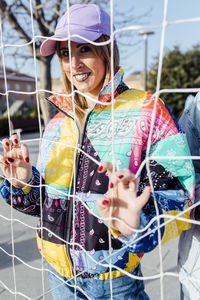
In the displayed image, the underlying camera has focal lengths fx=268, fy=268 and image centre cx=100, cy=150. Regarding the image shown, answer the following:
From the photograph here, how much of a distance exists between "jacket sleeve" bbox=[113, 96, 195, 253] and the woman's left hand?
3 cm

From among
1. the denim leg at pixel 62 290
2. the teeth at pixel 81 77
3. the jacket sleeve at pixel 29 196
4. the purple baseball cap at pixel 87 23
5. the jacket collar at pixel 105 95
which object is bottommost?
the denim leg at pixel 62 290

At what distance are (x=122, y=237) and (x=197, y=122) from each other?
1.10ft

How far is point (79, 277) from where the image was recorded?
0.71 meters

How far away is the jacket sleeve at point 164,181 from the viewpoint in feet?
1.72

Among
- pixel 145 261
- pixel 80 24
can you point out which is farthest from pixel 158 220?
pixel 145 261

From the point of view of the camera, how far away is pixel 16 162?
2.25 feet

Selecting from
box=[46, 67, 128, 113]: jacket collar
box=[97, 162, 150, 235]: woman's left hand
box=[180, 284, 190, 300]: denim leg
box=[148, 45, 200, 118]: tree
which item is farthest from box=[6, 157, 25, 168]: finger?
box=[148, 45, 200, 118]: tree

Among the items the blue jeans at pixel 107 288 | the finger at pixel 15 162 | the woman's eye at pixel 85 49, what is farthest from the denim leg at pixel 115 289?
the woman's eye at pixel 85 49

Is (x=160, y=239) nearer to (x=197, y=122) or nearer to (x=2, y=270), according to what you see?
(x=197, y=122)

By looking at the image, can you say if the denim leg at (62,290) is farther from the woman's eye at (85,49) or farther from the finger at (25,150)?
the woman's eye at (85,49)

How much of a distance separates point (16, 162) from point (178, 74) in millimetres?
8071

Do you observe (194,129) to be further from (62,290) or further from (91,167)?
(62,290)

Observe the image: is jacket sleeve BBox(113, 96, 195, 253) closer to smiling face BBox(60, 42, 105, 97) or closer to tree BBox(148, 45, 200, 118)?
smiling face BBox(60, 42, 105, 97)

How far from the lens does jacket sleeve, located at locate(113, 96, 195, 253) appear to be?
0.52 meters
